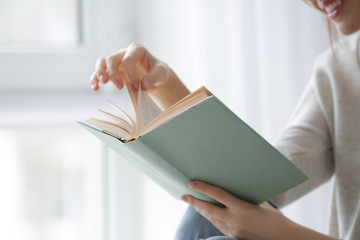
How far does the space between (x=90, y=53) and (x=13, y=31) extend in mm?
216

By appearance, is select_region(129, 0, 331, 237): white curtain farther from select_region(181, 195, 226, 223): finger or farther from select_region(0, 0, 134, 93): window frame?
select_region(181, 195, 226, 223): finger

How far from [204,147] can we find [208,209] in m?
0.17

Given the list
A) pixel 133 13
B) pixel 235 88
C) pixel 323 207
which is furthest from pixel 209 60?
pixel 323 207

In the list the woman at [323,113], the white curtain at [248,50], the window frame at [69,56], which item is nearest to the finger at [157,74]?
the woman at [323,113]

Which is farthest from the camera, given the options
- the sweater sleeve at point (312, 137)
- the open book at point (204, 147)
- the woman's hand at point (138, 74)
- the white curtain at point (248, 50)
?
the white curtain at point (248, 50)

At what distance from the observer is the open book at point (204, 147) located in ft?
2.03

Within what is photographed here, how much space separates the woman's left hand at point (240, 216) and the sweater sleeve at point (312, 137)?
0.24 metres

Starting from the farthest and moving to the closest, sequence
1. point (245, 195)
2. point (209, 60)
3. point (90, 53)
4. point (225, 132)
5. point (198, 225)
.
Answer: point (90, 53) < point (209, 60) < point (198, 225) < point (245, 195) < point (225, 132)

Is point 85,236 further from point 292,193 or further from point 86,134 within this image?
point 292,193

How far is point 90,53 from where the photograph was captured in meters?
1.44

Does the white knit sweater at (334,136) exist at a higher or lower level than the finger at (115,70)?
lower

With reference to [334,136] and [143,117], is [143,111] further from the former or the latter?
[334,136]

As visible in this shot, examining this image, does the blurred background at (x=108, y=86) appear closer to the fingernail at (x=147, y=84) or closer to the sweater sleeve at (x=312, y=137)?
the sweater sleeve at (x=312, y=137)

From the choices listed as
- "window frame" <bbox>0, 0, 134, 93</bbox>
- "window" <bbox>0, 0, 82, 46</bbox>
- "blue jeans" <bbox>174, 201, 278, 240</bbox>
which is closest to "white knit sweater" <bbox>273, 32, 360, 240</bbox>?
"blue jeans" <bbox>174, 201, 278, 240</bbox>
